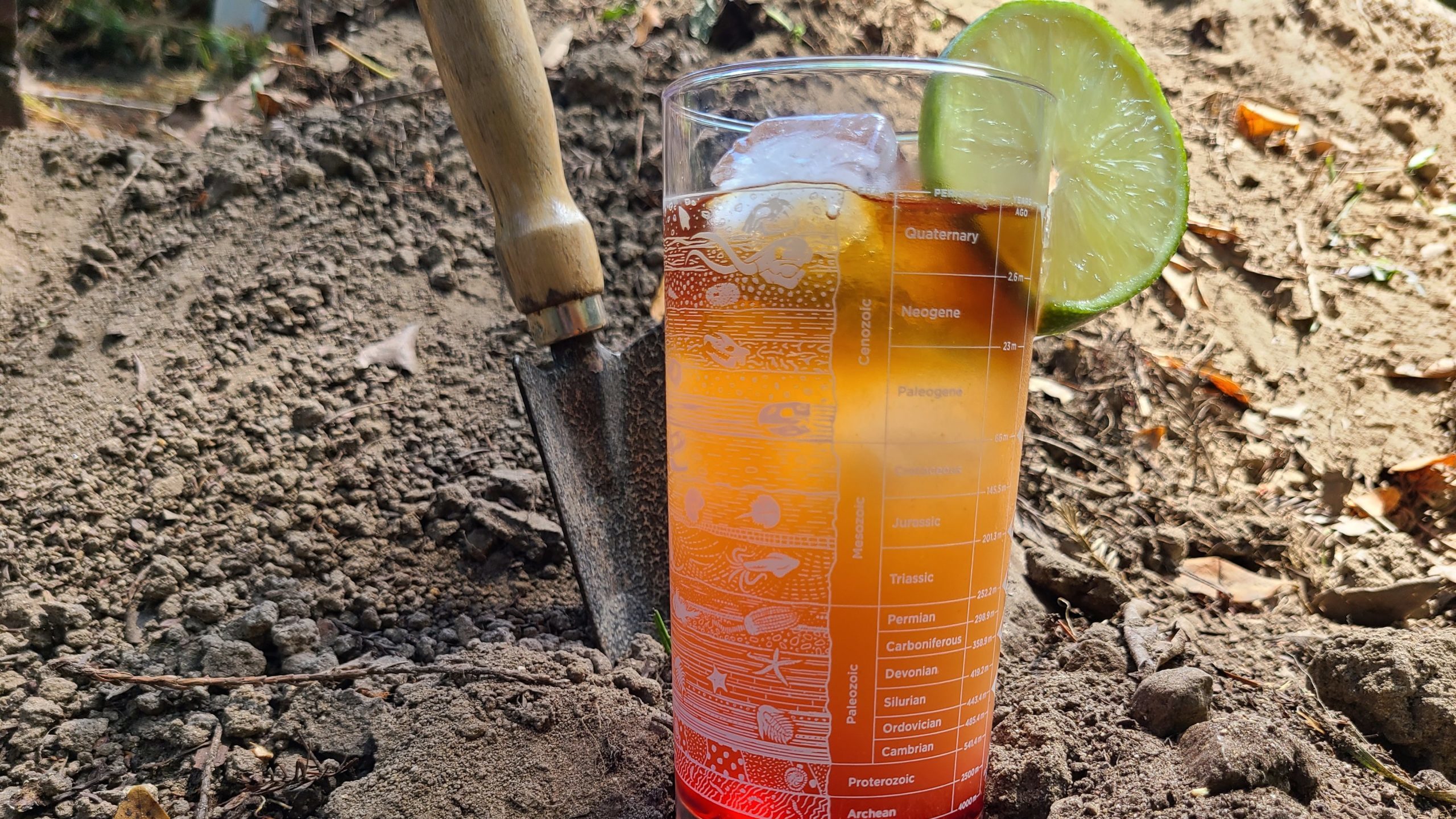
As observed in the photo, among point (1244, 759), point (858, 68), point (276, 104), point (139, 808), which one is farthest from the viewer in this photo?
point (276, 104)

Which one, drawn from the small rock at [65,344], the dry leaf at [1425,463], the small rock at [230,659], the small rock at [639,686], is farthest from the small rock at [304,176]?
the dry leaf at [1425,463]

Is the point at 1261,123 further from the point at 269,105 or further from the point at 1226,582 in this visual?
the point at 269,105

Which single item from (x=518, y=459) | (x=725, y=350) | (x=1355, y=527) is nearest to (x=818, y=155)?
(x=725, y=350)

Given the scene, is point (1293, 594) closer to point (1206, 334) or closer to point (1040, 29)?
point (1206, 334)

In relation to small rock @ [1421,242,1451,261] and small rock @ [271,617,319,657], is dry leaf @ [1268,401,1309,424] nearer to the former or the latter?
small rock @ [1421,242,1451,261]

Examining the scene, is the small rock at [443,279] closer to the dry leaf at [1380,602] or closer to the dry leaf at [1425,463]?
the dry leaf at [1380,602]

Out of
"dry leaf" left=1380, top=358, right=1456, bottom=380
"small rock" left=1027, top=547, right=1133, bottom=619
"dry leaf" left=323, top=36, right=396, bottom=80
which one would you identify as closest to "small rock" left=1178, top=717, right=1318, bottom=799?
"small rock" left=1027, top=547, right=1133, bottom=619
